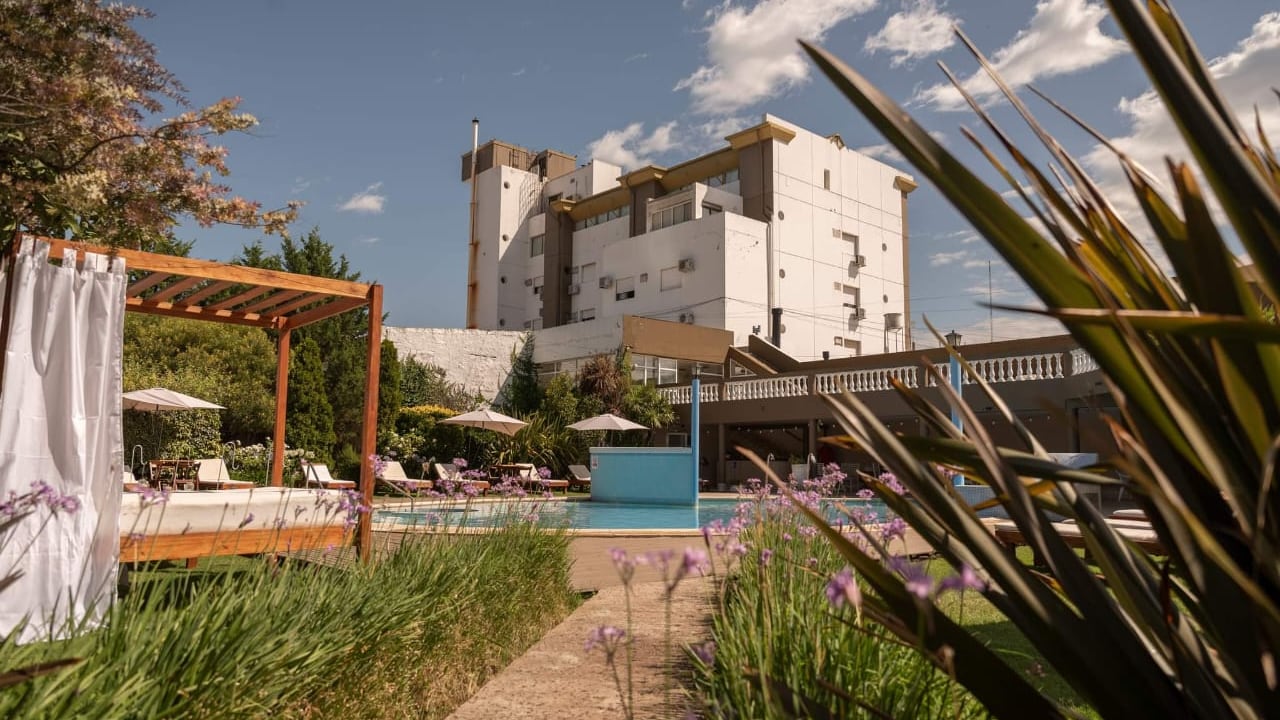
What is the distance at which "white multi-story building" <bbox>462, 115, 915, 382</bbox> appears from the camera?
31125 mm

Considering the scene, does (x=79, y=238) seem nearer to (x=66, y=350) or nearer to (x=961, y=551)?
(x=66, y=350)

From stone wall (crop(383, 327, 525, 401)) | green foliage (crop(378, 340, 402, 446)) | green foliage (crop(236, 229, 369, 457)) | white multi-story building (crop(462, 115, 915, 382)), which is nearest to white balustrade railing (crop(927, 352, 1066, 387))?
white multi-story building (crop(462, 115, 915, 382))

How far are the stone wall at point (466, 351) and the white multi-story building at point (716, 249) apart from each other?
1314 millimetres

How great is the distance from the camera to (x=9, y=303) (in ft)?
16.0

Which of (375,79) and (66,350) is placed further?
(375,79)

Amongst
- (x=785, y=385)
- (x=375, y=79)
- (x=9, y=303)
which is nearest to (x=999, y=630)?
(x=9, y=303)

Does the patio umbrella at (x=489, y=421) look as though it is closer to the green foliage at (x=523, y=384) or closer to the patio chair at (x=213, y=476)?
the patio chair at (x=213, y=476)

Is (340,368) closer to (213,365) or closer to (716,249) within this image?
(213,365)

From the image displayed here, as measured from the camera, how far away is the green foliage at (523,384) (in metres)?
28.6

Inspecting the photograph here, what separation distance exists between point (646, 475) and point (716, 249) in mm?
13391

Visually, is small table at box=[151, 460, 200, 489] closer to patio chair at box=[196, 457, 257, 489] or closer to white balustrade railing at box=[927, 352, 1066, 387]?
patio chair at box=[196, 457, 257, 489]

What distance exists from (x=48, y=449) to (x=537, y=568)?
292 cm

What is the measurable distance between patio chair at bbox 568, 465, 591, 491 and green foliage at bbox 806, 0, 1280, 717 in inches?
812

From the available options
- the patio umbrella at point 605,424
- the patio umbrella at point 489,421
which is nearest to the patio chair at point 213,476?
the patio umbrella at point 489,421
